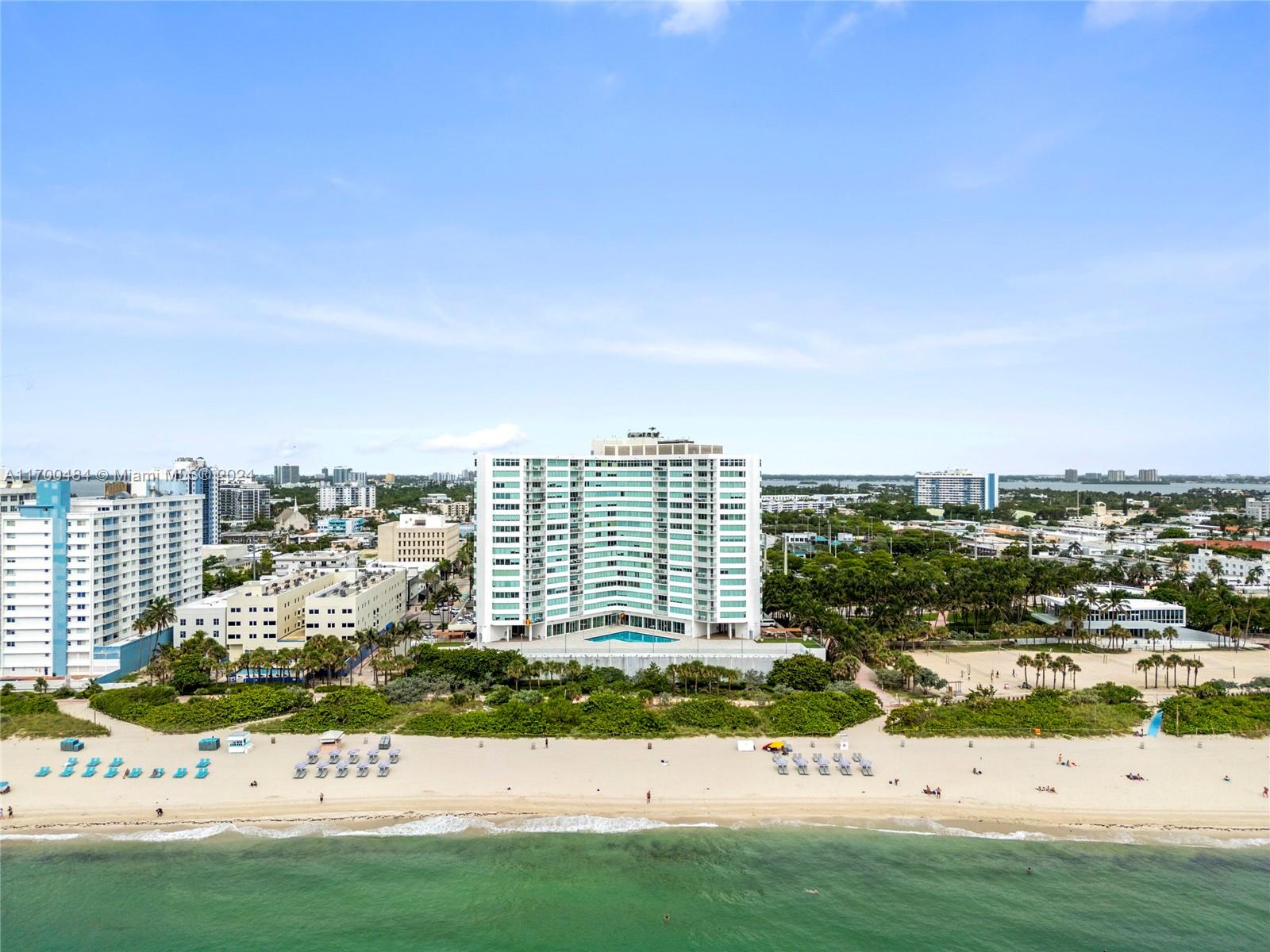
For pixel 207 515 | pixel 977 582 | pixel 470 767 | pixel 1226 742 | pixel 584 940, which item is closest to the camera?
pixel 584 940

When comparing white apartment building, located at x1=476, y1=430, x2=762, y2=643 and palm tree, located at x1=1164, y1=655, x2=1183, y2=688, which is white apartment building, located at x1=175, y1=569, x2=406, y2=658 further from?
palm tree, located at x1=1164, y1=655, x2=1183, y2=688

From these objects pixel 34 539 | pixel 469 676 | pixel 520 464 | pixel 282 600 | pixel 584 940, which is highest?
pixel 520 464

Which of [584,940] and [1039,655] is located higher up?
[1039,655]

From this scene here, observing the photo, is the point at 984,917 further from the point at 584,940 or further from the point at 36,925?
the point at 36,925

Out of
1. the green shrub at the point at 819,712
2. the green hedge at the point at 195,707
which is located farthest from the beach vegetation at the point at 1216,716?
the green hedge at the point at 195,707

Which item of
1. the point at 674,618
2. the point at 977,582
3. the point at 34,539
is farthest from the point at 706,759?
the point at 34,539

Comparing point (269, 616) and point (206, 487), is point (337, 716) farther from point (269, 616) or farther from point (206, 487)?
point (206, 487)

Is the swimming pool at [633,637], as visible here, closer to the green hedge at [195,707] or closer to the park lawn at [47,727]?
the green hedge at [195,707]
